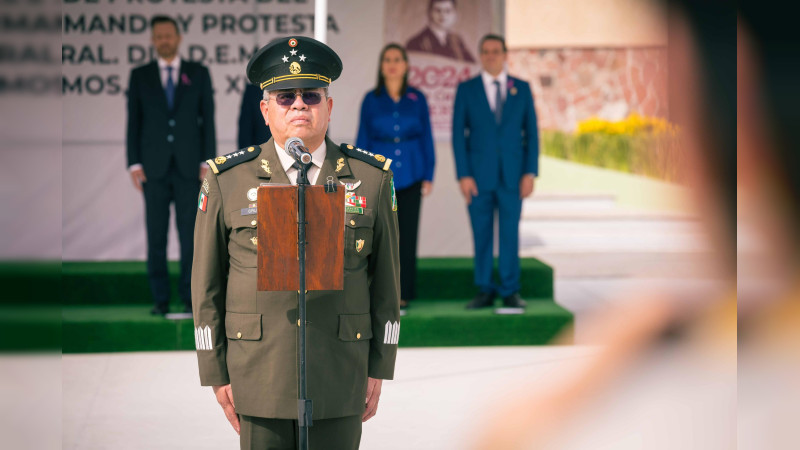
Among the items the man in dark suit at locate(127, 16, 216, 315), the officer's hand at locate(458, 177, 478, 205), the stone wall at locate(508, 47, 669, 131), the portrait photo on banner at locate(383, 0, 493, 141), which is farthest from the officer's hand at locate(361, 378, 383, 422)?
the stone wall at locate(508, 47, 669, 131)

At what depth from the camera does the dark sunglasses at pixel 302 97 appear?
2.29m

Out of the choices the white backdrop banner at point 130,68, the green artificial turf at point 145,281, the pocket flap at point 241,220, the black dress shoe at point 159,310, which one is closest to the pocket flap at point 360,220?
the pocket flap at point 241,220

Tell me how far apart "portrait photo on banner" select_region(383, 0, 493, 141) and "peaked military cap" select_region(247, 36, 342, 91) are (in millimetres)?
5368

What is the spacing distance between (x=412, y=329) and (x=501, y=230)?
90cm

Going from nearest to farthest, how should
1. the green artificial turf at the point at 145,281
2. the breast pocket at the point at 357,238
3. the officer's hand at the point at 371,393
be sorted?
the breast pocket at the point at 357,238 → the officer's hand at the point at 371,393 → the green artificial turf at the point at 145,281

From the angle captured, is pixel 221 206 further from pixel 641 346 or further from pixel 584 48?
pixel 584 48

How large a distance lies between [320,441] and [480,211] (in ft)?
14.2

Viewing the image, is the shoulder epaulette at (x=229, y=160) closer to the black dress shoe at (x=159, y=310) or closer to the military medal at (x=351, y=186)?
the military medal at (x=351, y=186)

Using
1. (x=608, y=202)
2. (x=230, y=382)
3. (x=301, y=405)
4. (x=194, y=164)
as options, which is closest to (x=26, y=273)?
(x=301, y=405)

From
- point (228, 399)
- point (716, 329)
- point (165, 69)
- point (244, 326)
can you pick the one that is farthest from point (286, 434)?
point (716, 329)

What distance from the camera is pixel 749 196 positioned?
1.77 metres

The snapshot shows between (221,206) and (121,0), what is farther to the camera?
(121,0)

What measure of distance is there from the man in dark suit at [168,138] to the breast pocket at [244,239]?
13.1 ft

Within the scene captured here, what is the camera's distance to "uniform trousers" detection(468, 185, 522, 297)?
652 cm
